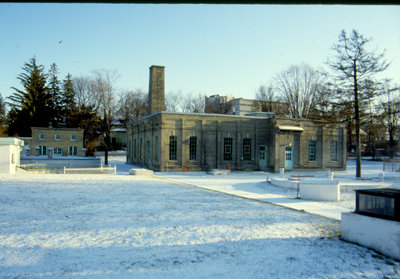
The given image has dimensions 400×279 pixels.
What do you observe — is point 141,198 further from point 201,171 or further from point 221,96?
point 221,96

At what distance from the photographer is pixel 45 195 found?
1262 cm

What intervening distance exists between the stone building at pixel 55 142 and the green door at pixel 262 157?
26.7 metres

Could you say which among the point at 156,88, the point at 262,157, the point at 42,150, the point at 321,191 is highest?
the point at 156,88

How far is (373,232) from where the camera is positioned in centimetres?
695

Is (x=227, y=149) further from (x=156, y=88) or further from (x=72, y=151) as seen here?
(x=72, y=151)

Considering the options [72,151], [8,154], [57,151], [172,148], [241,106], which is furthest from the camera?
[241,106]

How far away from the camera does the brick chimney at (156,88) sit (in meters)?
33.5

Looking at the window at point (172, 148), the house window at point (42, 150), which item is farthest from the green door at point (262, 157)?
the house window at point (42, 150)

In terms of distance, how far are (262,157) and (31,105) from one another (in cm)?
4432

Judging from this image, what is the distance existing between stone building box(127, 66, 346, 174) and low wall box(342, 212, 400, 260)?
21356 millimetres

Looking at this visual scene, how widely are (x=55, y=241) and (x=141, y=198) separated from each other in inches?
228

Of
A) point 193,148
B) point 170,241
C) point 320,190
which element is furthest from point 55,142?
point 170,241

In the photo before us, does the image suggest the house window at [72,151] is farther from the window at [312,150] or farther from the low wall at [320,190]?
the low wall at [320,190]

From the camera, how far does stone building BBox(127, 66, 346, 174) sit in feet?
94.0
